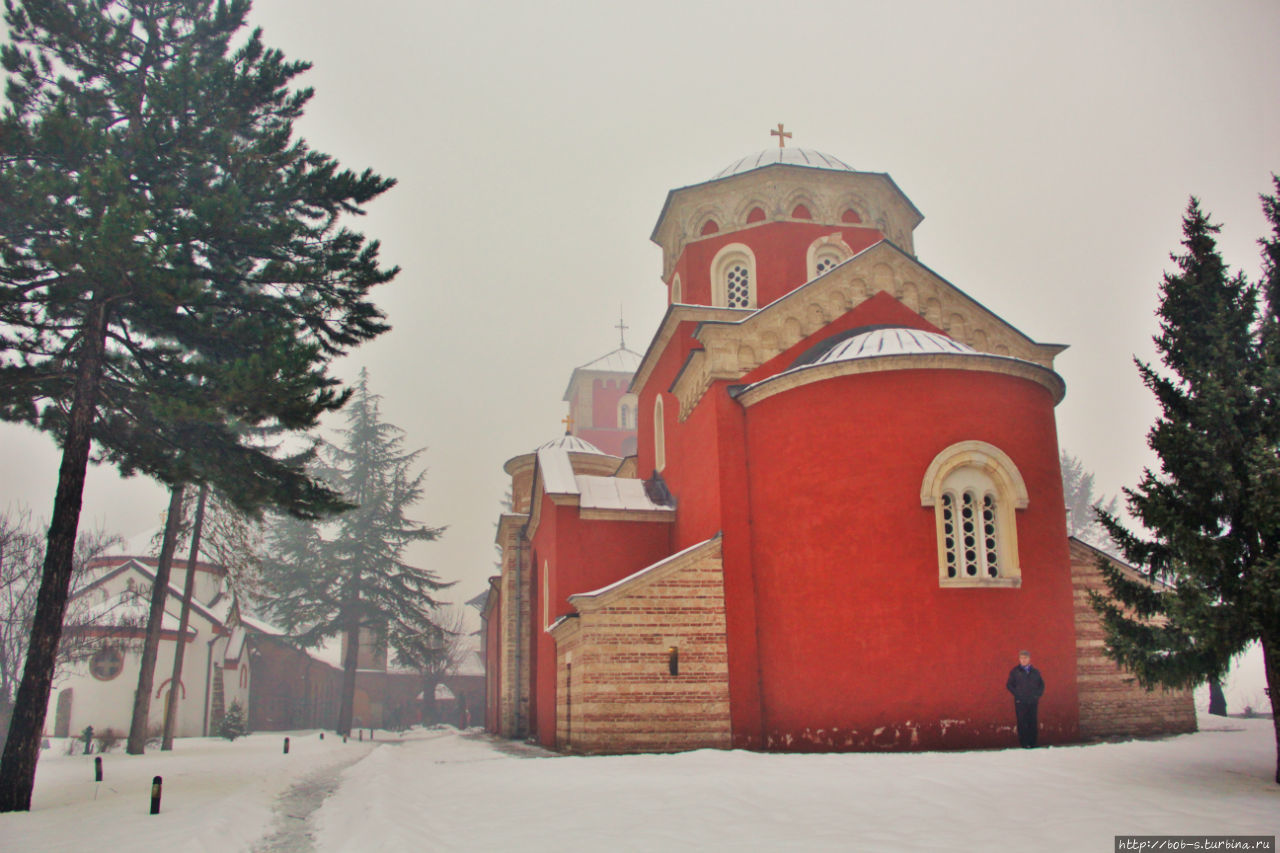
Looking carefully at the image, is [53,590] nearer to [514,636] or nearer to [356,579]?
[514,636]

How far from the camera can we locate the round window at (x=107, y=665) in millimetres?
30016

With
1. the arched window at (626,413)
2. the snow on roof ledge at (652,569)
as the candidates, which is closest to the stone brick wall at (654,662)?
the snow on roof ledge at (652,569)

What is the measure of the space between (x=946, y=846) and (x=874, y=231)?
51.2ft

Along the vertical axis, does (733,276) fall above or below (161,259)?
above

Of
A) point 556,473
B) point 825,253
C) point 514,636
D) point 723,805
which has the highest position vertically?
point 825,253

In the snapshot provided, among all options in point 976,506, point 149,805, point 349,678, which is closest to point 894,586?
point 976,506

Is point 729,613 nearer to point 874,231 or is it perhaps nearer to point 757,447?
point 757,447

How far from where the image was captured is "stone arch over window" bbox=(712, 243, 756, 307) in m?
19.8

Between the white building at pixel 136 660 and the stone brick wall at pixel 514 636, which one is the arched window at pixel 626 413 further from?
the stone brick wall at pixel 514 636

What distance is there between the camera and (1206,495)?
8.57 meters

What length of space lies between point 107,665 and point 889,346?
94.1ft

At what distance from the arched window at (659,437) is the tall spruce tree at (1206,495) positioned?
11.6 meters

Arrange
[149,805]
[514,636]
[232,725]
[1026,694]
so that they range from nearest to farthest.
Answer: [149,805] → [1026,694] → [514,636] → [232,725]

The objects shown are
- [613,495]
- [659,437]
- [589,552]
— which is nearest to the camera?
[589,552]
